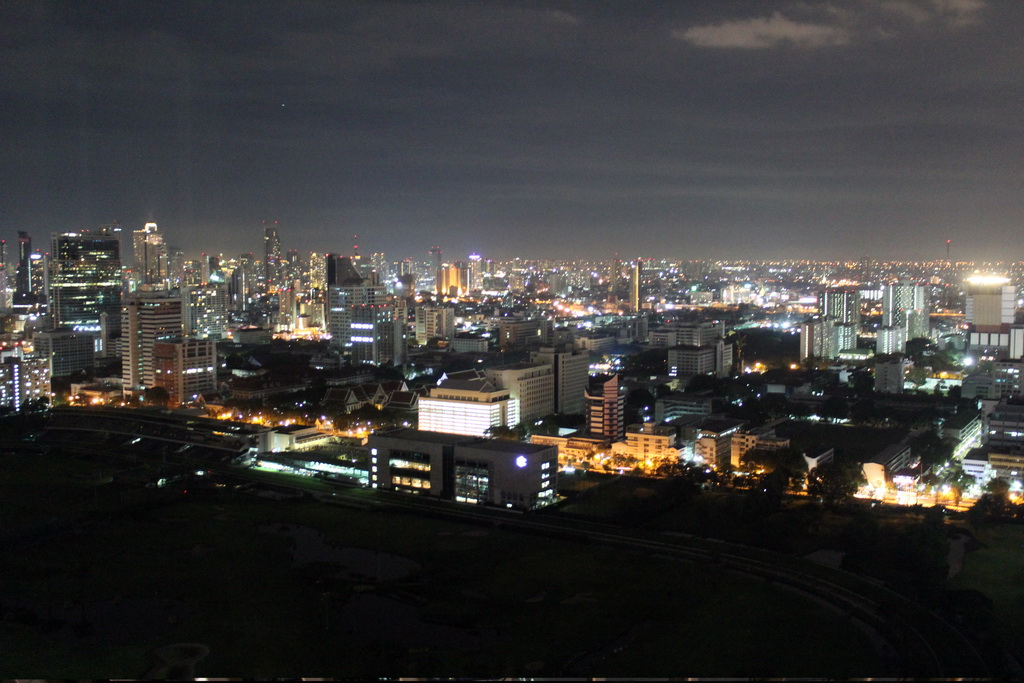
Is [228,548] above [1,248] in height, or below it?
below

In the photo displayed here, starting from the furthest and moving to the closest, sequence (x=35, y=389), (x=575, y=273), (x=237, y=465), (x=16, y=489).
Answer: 1. (x=575, y=273)
2. (x=35, y=389)
3. (x=237, y=465)
4. (x=16, y=489)

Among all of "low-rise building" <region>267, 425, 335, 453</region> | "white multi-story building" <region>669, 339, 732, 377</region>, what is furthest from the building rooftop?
"white multi-story building" <region>669, 339, 732, 377</region>

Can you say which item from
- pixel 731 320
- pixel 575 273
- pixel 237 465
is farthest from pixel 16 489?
pixel 575 273

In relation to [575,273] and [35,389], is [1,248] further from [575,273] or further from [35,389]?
[575,273]

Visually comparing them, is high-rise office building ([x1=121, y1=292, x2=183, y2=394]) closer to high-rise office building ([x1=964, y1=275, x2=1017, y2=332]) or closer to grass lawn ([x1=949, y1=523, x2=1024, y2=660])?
grass lawn ([x1=949, y1=523, x2=1024, y2=660])

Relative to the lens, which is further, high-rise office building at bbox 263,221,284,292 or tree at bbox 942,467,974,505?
high-rise office building at bbox 263,221,284,292

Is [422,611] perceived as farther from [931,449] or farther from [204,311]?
[204,311]

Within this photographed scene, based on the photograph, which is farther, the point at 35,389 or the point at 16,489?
the point at 35,389
